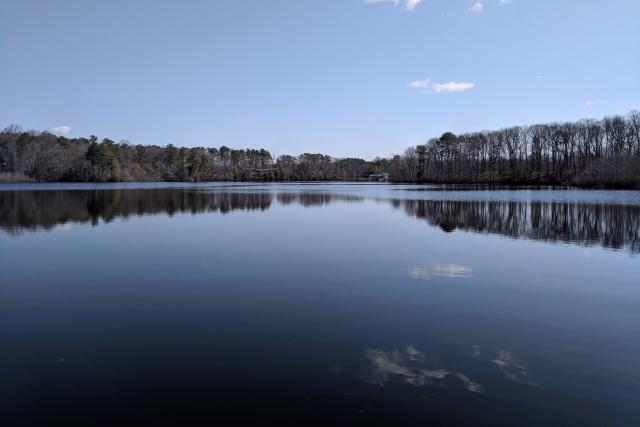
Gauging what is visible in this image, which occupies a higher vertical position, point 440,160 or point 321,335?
point 440,160

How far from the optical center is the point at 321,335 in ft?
21.0

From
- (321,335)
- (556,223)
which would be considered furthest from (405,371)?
(556,223)

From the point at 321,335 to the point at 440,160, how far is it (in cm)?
11134

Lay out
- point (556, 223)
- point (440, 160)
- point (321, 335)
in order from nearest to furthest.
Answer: point (321, 335) < point (556, 223) < point (440, 160)

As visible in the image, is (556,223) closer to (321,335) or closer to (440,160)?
(321,335)

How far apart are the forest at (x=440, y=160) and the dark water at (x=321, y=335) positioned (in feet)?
186

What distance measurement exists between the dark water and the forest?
56608mm

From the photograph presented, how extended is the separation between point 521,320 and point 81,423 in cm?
628

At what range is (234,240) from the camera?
16109 mm

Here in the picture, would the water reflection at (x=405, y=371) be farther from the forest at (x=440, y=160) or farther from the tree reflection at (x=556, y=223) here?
the forest at (x=440, y=160)

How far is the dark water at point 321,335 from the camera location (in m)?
4.46

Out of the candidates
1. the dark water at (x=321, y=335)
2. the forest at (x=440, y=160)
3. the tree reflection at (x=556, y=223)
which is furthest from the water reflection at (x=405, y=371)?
the forest at (x=440, y=160)

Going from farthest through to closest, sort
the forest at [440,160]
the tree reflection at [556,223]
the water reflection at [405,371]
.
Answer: the forest at [440,160] → the tree reflection at [556,223] → the water reflection at [405,371]

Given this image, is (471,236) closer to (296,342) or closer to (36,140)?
(296,342)
